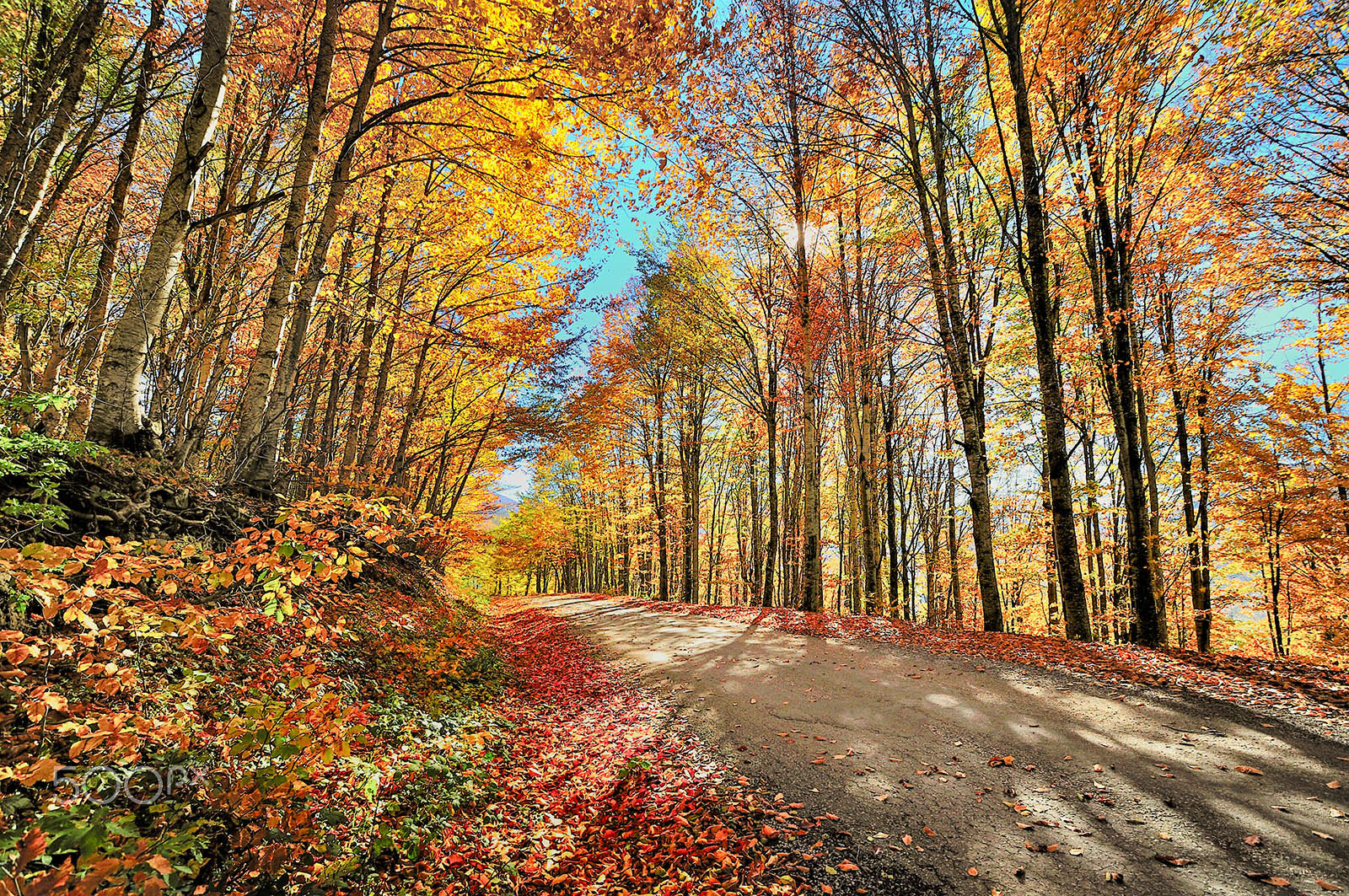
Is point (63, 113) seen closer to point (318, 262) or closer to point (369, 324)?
point (318, 262)

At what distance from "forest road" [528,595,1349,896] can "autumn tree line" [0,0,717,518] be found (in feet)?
20.8

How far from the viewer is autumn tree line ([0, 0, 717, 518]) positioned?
5.12 meters

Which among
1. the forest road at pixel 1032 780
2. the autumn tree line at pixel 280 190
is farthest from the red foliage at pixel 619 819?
the autumn tree line at pixel 280 190

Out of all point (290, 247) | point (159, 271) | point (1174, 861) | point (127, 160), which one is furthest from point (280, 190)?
point (1174, 861)

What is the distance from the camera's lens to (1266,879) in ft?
9.25

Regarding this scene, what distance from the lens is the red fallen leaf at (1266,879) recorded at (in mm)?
2785

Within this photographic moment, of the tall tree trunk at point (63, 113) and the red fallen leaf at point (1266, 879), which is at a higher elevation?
the tall tree trunk at point (63, 113)

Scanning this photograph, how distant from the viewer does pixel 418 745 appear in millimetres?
4520

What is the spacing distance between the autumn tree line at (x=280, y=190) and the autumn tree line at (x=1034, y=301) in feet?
6.08

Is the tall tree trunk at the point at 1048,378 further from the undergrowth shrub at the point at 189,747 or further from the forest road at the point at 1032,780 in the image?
the undergrowth shrub at the point at 189,747

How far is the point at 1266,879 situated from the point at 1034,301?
327 inches

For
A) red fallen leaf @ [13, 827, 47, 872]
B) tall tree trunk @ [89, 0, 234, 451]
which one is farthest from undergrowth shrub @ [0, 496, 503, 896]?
tall tree trunk @ [89, 0, 234, 451]

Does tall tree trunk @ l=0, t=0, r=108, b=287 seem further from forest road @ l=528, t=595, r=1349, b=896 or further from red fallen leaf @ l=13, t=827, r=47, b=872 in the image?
forest road @ l=528, t=595, r=1349, b=896

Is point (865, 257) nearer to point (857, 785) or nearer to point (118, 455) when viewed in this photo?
point (857, 785)
